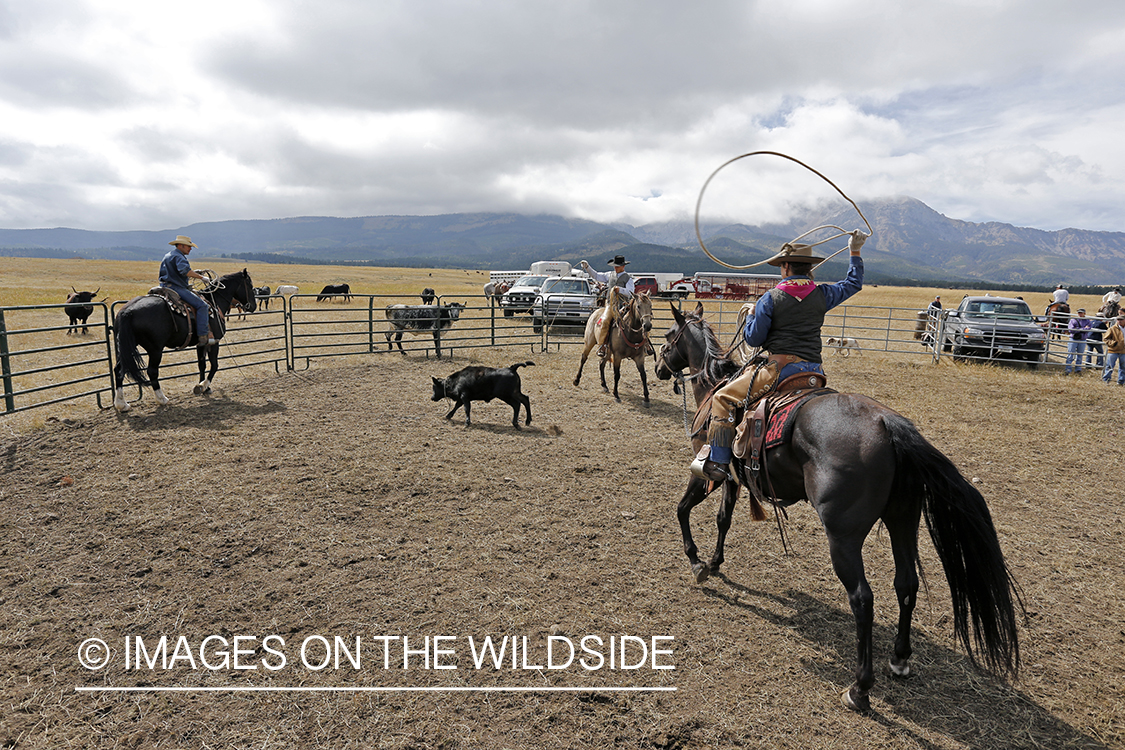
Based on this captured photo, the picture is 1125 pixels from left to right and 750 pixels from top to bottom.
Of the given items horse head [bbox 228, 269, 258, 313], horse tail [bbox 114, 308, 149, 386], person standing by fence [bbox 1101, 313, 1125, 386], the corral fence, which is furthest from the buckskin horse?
person standing by fence [bbox 1101, 313, 1125, 386]

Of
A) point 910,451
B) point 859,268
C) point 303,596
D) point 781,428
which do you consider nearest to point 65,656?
point 303,596

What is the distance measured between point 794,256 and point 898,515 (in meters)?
1.73

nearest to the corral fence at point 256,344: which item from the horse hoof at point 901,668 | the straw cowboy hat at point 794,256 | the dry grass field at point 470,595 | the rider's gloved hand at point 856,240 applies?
the dry grass field at point 470,595

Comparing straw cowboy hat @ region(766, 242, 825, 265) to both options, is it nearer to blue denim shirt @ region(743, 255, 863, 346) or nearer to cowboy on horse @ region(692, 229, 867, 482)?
cowboy on horse @ region(692, 229, 867, 482)

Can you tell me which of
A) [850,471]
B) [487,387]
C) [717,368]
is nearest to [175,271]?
[487,387]

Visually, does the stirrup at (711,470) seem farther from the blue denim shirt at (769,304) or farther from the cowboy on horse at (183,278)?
the cowboy on horse at (183,278)

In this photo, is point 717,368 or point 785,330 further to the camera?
point 717,368

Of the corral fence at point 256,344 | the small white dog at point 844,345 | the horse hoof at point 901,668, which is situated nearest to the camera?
the horse hoof at point 901,668

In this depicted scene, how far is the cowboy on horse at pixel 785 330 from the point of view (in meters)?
3.72

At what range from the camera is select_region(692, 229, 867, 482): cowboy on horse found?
372 cm

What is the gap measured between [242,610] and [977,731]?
4336 mm

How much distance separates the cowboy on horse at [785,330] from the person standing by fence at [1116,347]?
12031mm

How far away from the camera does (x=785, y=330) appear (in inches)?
149

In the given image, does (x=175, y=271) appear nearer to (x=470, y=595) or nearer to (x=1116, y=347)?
(x=470, y=595)
